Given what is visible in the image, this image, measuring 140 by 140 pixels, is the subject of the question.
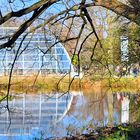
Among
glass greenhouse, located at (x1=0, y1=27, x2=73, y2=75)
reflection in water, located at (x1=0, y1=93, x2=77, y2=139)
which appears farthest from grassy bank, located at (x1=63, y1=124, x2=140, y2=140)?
glass greenhouse, located at (x1=0, y1=27, x2=73, y2=75)

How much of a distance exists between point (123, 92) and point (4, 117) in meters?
7.13

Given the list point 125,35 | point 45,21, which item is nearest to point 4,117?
point 125,35

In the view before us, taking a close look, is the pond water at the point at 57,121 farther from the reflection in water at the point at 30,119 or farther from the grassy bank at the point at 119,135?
the grassy bank at the point at 119,135

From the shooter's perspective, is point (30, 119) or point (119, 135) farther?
point (30, 119)

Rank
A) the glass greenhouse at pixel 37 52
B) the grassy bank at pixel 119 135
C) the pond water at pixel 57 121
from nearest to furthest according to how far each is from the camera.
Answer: the glass greenhouse at pixel 37 52
the grassy bank at pixel 119 135
the pond water at pixel 57 121

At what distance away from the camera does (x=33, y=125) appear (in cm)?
1218

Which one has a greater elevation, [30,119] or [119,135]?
[119,135]

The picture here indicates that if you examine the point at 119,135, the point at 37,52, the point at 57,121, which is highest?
the point at 37,52

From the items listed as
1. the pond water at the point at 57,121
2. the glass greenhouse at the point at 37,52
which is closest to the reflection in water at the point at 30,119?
the pond water at the point at 57,121

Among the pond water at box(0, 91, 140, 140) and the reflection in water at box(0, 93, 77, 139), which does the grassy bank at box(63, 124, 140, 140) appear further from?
the reflection in water at box(0, 93, 77, 139)

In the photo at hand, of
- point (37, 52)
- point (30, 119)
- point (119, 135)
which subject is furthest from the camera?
point (30, 119)

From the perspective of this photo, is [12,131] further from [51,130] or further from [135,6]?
[135,6]

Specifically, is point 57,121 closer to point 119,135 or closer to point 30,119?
point 30,119

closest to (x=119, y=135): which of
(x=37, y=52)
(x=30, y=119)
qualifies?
(x=37, y=52)
